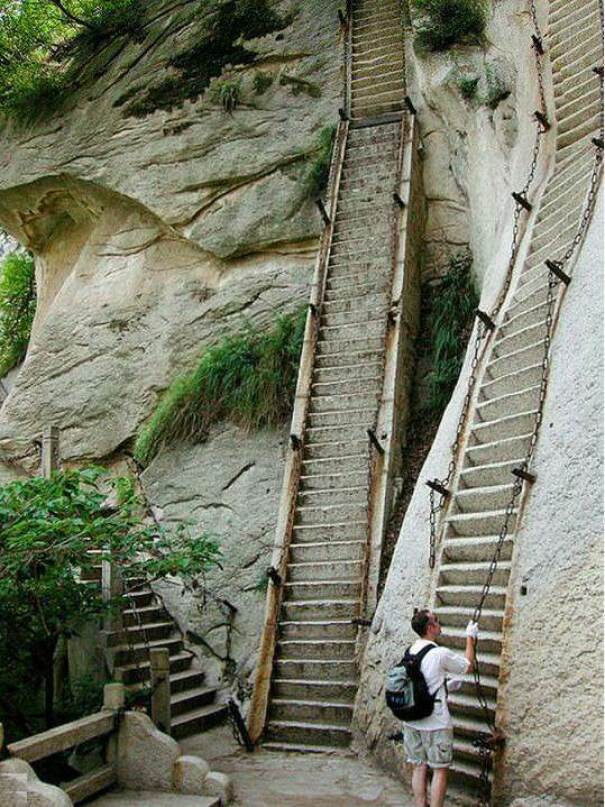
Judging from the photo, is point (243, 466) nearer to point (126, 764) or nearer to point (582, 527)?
point (126, 764)

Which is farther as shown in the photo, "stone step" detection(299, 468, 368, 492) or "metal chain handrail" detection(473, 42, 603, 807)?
"stone step" detection(299, 468, 368, 492)

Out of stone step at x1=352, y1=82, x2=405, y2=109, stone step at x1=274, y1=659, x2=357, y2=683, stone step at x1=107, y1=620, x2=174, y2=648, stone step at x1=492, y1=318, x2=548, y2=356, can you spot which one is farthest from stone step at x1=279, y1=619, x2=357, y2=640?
stone step at x1=352, y1=82, x2=405, y2=109

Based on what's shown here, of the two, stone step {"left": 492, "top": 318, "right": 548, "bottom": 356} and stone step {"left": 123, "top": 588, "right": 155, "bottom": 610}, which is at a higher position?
stone step {"left": 492, "top": 318, "right": 548, "bottom": 356}

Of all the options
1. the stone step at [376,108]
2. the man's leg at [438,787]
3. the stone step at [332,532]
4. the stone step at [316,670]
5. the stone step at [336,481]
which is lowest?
the man's leg at [438,787]

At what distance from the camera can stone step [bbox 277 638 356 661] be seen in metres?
8.37

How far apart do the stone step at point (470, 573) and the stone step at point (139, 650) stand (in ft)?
14.0

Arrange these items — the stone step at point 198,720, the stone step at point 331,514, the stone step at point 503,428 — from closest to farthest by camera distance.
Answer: the stone step at point 503,428, the stone step at point 198,720, the stone step at point 331,514

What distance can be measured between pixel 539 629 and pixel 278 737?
12.2ft

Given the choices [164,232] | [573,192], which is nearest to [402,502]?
[573,192]

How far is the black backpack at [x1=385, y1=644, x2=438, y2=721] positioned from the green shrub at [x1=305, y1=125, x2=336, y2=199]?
32.4ft

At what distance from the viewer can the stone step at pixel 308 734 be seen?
25.3 feet

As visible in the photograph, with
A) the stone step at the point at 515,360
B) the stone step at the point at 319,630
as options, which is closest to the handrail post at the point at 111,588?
the stone step at the point at 319,630

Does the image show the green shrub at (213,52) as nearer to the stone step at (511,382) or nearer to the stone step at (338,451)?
the stone step at (338,451)

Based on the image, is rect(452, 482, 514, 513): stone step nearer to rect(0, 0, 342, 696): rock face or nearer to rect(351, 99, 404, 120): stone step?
rect(0, 0, 342, 696): rock face
